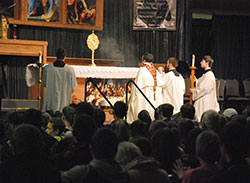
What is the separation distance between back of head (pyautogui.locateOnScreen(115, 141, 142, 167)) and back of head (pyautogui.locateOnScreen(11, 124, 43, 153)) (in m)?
0.59

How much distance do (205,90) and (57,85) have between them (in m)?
3.57

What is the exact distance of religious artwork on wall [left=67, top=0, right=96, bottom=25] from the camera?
45.8 feet

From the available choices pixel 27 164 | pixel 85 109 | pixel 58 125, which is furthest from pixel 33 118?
pixel 27 164

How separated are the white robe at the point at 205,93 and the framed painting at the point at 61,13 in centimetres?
471

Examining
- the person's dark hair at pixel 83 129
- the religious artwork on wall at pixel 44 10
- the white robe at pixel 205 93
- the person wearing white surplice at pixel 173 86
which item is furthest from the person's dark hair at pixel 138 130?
the religious artwork on wall at pixel 44 10

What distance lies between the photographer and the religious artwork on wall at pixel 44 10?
1357 cm

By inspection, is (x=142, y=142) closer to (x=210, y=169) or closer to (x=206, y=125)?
(x=210, y=169)

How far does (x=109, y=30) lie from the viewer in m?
15.3

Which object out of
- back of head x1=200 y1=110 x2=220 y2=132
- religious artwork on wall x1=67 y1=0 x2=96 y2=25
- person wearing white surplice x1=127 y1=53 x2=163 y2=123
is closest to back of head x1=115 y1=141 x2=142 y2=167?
back of head x1=200 y1=110 x2=220 y2=132

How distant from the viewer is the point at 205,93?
10.5m

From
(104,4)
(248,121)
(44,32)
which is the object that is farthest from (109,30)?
(248,121)

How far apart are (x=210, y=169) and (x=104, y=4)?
41.4 feet

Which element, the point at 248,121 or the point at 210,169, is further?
Result: the point at 248,121

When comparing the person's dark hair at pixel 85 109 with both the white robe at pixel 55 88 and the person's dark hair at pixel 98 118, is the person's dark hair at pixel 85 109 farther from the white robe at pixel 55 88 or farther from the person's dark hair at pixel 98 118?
the white robe at pixel 55 88
